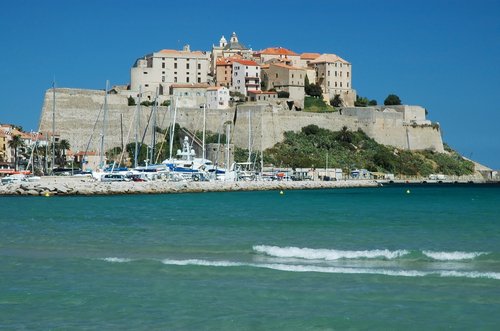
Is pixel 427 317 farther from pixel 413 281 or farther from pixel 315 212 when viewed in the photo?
pixel 315 212

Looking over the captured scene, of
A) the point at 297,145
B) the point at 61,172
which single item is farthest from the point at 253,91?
the point at 61,172

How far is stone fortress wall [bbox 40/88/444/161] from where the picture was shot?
176 ft

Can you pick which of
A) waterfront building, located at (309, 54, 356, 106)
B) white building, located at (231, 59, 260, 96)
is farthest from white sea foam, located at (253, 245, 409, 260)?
waterfront building, located at (309, 54, 356, 106)

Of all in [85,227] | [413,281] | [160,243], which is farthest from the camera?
[85,227]

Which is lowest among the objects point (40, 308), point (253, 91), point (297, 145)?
point (40, 308)

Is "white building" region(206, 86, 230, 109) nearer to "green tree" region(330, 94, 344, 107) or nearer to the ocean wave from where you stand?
"green tree" region(330, 94, 344, 107)

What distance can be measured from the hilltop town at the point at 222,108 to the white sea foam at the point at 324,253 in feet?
109

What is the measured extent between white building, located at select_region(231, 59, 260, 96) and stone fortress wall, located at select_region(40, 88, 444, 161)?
12.9 ft

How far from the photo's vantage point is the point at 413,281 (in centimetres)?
1173

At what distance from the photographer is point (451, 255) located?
47.5ft

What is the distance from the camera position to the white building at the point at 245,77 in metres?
65.3

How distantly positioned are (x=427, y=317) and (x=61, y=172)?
38056 millimetres

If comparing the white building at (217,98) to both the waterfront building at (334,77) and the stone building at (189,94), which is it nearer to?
the stone building at (189,94)

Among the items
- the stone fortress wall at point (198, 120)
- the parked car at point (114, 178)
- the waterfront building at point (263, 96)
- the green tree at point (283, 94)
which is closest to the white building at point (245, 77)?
the waterfront building at point (263, 96)
